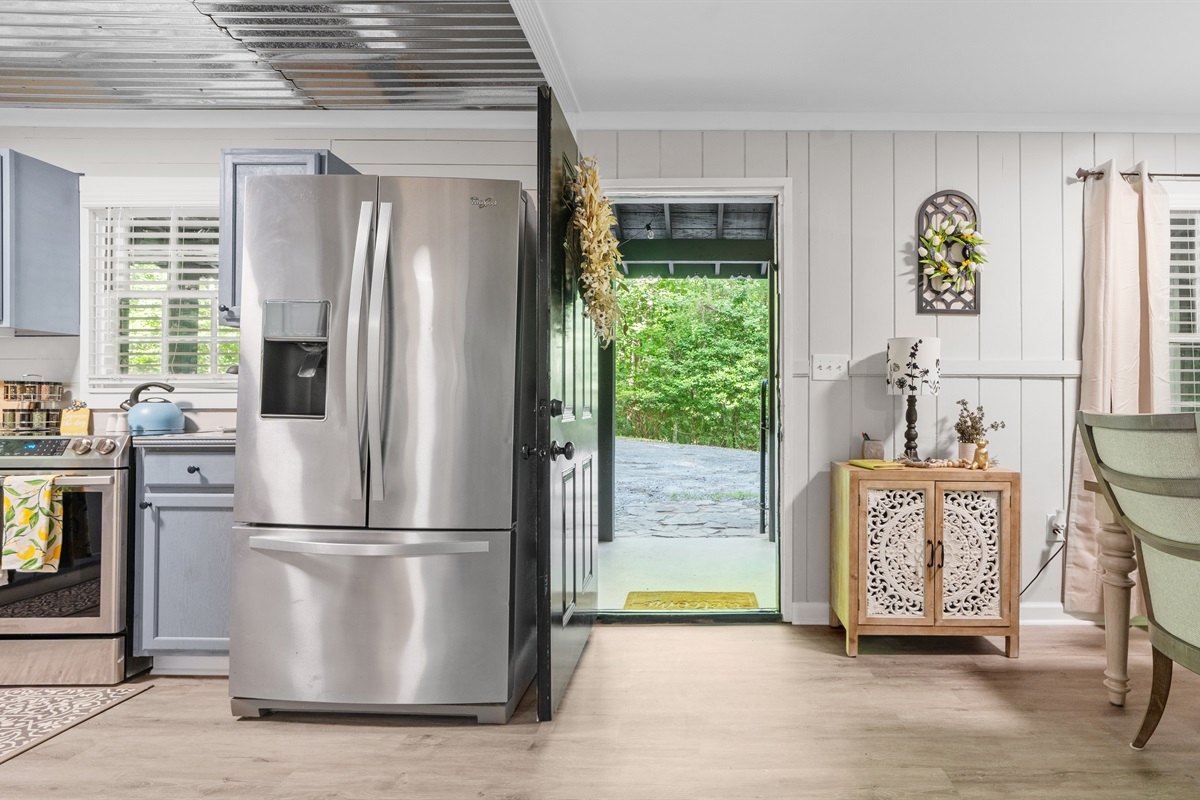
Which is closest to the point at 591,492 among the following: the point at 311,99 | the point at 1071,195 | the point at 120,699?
the point at 120,699

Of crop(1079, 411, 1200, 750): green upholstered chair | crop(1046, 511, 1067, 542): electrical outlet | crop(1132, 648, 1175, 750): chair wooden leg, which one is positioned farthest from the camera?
crop(1046, 511, 1067, 542): electrical outlet

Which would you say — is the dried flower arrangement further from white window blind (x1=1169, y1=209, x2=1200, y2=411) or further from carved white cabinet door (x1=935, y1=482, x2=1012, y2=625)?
white window blind (x1=1169, y1=209, x2=1200, y2=411)

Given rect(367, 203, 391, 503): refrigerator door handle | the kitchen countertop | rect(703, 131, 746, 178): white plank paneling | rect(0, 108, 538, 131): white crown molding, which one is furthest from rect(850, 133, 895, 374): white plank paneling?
the kitchen countertop

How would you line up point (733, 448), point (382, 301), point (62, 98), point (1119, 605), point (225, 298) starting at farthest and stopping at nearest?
1. point (733, 448)
2. point (62, 98)
3. point (225, 298)
4. point (1119, 605)
5. point (382, 301)

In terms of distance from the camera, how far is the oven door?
9.12ft

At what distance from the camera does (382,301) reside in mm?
2363

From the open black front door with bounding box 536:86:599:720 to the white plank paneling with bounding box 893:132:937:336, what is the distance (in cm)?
160

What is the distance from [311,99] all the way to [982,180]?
3.28m

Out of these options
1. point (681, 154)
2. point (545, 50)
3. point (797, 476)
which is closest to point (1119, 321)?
point (797, 476)

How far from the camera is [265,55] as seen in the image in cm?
303

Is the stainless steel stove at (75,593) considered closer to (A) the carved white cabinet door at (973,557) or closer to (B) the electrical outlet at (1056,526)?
(A) the carved white cabinet door at (973,557)

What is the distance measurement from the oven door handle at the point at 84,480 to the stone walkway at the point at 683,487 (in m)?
4.48

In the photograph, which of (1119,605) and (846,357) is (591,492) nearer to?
(846,357)

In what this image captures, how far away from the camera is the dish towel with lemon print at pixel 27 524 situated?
2721mm
